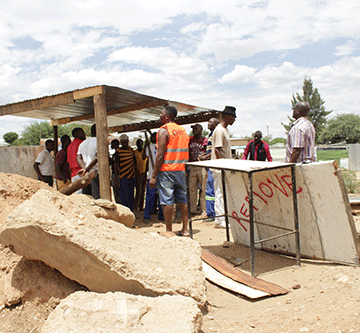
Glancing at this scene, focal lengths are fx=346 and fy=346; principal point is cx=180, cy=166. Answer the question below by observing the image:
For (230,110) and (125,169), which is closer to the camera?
(230,110)

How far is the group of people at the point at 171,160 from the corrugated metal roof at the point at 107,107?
766 millimetres

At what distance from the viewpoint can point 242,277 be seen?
373 centimetres

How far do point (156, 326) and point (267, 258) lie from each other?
2636 mm

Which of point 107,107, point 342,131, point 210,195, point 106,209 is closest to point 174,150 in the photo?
point 106,209

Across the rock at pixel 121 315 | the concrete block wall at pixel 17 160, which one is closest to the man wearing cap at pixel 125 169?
the concrete block wall at pixel 17 160

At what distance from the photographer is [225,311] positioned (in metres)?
3.14

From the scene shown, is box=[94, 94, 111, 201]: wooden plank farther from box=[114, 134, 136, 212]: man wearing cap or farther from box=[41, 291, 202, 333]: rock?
box=[41, 291, 202, 333]: rock

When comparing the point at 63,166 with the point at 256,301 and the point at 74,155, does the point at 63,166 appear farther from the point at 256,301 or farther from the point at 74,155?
the point at 256,301

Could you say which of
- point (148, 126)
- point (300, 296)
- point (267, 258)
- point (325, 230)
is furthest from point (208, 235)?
point (148, 126)

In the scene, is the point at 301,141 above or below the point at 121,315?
above

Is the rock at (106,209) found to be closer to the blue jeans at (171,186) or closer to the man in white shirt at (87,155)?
the blue jeans at (171,186)

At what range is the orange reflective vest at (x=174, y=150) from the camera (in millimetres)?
5008

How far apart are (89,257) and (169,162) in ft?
8.15

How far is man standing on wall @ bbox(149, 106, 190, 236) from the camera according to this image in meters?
4.96
